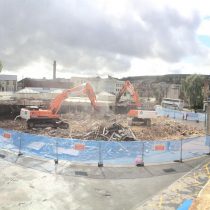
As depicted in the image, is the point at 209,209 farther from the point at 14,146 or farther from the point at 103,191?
the point at 14,146

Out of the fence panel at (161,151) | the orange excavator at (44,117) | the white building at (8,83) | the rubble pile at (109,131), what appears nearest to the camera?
the fence panel at (161,151)

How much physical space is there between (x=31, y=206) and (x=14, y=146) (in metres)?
8.87

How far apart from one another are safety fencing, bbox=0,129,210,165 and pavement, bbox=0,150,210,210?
1.69 feet

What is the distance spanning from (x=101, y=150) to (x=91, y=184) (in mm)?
3223

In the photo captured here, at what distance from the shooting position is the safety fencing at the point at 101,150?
62.4ft

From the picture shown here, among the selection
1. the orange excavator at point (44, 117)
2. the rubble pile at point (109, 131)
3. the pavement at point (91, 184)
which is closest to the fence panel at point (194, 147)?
the pavement at point (91, 184)

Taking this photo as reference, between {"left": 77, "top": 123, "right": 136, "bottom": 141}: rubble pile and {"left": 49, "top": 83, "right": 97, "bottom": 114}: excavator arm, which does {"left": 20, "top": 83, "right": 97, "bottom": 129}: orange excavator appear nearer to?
{"left": 49, "top": 83, "right": 97, "bottom": 114}: excavator arm

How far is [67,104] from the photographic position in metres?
51.9

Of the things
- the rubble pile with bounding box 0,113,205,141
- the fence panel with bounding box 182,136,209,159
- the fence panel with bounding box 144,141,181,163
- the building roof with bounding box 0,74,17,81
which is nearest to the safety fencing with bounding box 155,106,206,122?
the rubble pile with bounding box 0,113,205,141

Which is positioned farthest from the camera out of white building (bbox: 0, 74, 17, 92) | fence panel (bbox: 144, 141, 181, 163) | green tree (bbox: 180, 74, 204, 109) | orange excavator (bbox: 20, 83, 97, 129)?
white building (bbox: 0, 74, 17, 92)

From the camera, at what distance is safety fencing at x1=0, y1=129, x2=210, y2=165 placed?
19.0 meters

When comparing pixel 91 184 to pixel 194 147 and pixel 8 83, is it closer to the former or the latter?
pixel 194 147

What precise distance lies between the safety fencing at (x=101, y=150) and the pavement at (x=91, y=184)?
51cm

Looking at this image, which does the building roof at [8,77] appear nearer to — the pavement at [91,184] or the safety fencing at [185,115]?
the safety fencing at [185,115]
